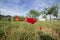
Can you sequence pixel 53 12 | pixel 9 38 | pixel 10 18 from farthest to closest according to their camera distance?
pixel 53 12 → pixel 10 18 → pixel 9 38

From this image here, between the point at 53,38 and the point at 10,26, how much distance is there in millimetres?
824

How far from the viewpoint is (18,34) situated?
1.77 meters

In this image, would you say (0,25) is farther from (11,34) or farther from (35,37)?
(35,37)

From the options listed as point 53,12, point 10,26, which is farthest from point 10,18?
point 53,12

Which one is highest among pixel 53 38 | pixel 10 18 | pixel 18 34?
pixel 10 18

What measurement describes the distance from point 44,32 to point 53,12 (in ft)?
89.3

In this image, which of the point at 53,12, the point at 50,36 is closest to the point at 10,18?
the point at 50,36

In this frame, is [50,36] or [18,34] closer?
[18,34]

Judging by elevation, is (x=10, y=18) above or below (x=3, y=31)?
above

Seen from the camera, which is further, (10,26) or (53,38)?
(53,38)

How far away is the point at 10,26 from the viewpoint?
1.99 metres

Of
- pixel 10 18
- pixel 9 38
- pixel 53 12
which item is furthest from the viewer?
pixel 53 12

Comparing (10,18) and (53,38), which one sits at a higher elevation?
(10,18)

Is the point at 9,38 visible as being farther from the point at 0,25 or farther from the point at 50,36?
the point at 50,36
